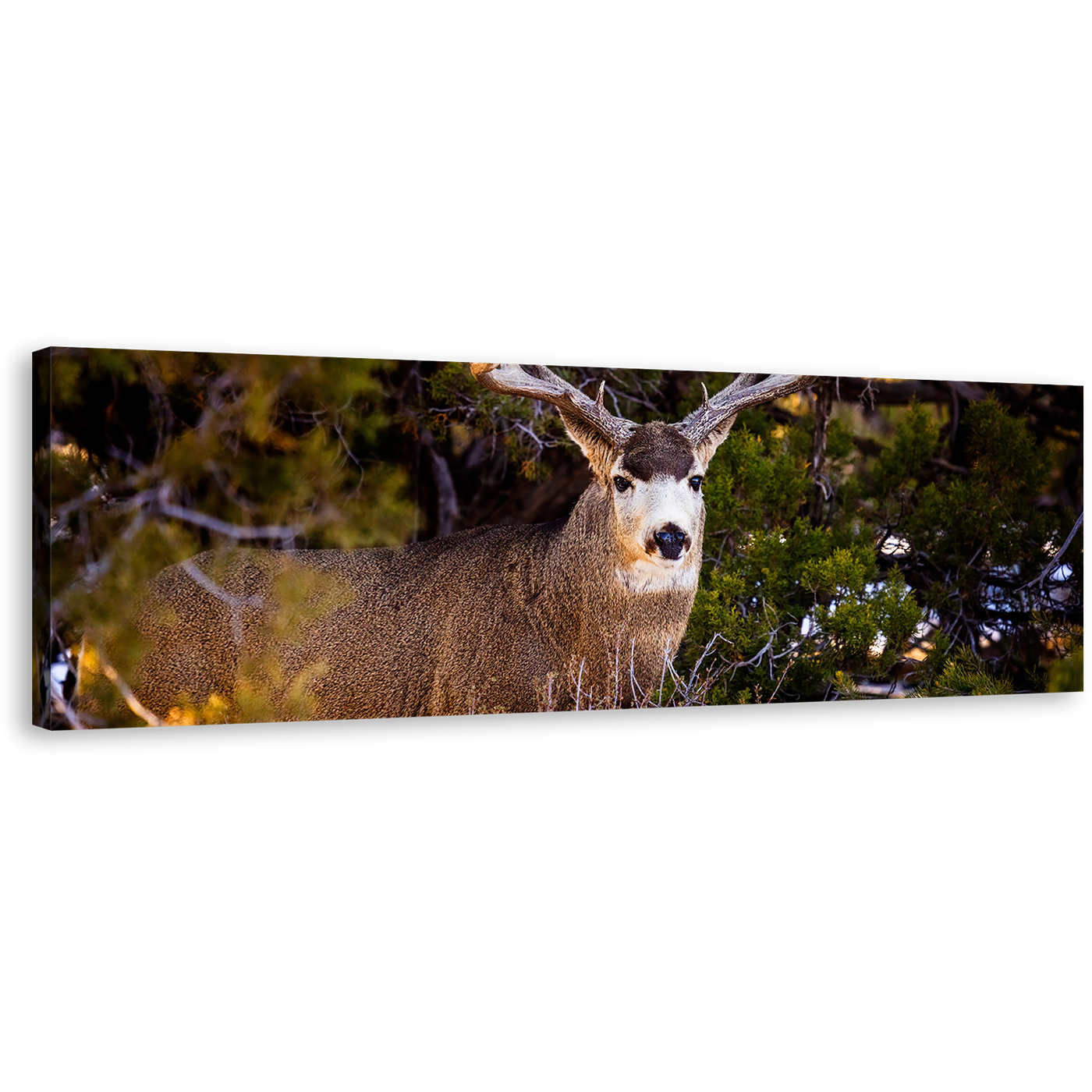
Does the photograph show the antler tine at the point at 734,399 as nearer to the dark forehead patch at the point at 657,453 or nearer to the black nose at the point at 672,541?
the dark forehead patch at the point at 657,453

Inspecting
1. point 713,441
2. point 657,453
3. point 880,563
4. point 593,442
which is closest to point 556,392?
point 593,442

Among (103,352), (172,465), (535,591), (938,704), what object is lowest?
(938,704)

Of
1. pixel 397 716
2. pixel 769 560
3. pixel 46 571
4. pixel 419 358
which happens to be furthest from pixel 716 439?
pixel 46 571

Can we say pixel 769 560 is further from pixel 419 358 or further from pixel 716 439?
pixel 419 358

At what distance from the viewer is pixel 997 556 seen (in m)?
10.3

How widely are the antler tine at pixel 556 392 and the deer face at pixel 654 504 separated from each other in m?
0.11

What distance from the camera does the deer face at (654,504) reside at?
28.7 feet

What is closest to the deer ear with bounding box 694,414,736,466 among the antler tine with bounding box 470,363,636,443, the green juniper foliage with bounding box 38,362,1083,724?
Answer: the green juniper foliage with bounding box 38,362,1083,724

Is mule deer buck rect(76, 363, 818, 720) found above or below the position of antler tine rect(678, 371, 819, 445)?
below

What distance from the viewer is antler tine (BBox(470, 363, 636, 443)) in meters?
8.82

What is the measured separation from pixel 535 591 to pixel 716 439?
1273 millimetres

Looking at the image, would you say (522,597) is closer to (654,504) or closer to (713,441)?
(654,504)

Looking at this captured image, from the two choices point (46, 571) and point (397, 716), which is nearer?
point (46, 571)

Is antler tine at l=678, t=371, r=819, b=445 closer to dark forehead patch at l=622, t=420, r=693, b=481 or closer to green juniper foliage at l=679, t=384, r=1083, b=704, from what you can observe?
dark forehead patch at l=622, t=420, r=693, b=481
